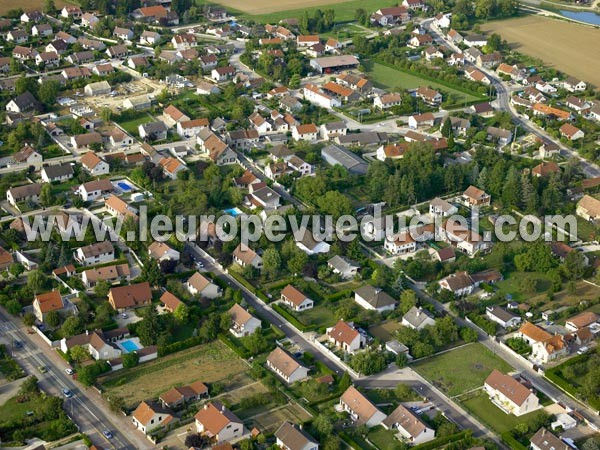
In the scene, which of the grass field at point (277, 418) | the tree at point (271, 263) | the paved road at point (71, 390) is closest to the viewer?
the paved road at point (71, 390)

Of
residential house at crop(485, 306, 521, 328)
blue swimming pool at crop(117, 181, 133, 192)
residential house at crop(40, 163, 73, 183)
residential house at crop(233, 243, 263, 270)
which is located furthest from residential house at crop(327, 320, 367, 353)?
residential house at crop(40, 163, 73, 183)

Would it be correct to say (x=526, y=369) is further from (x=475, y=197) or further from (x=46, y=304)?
(x=46, y=304)

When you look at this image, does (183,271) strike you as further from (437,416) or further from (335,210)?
(437,416)

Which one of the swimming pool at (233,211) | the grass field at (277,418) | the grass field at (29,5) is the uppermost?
the grass field at (29,5)

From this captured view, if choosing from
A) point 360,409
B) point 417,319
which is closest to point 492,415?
point 360,409

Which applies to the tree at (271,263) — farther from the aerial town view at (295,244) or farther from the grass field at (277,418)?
the grass field at (277,418)

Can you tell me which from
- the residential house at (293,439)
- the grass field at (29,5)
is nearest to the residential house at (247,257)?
the residential house at (293,439)
